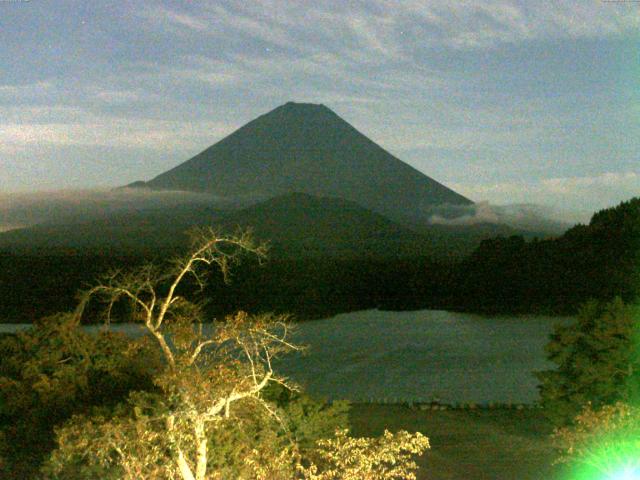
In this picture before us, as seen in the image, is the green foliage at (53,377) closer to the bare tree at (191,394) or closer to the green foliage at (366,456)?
the bare tree at (191,394)

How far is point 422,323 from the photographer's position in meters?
34.3

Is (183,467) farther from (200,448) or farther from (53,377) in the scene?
(53,377)

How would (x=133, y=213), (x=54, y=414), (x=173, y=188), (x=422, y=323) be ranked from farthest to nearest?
(x=133, y=213)
(x=173, y=188)
(x=422, y=323)
(x=54, y=414)

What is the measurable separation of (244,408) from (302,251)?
3982 cm

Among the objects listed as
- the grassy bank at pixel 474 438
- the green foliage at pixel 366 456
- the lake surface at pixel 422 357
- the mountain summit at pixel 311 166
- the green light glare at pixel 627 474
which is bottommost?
the lake surface at pixel 422 357

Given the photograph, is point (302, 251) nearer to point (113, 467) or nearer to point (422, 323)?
point (422, 323)

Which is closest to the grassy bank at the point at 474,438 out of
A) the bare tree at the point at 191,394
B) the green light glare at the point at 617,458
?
the green light glare at the point at 617,458

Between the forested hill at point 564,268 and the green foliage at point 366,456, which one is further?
the forested hill at point 564,268

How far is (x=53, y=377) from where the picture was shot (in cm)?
956

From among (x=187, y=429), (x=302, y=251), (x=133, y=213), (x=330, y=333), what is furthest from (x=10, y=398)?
(x=133, y=213)

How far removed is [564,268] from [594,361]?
24413 millimetres

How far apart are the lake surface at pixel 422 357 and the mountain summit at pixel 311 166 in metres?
23.4

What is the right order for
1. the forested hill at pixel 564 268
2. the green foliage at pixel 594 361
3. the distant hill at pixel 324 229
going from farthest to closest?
the distant hill at pixel 324 229
the forested hill at pixel 564 268
the green foliage at pixel 594 361

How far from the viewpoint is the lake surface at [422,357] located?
18.0 m
